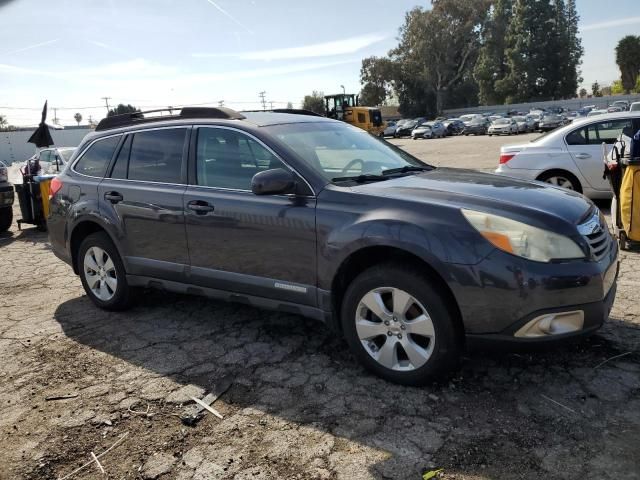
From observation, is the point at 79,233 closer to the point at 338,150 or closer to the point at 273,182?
the point at 273,182

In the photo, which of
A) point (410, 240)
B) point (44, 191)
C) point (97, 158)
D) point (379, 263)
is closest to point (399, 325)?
point (379, 263)

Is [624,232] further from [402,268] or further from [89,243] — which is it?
[89,243]

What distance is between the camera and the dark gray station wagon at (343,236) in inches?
114

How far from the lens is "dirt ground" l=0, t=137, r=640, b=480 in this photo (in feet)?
8.56

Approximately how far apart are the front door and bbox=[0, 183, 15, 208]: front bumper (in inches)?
291

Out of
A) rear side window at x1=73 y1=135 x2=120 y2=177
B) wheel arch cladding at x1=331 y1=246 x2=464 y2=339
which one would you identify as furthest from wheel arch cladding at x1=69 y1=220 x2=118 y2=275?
wheel arch cladding at x1=331 y1=246 x2=464 y2=339

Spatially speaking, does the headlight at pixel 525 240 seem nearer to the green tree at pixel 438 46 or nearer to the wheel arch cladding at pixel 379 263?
the wheel arch cladding at pixel 379 263

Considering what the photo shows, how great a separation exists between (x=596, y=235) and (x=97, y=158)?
4218 millimetres

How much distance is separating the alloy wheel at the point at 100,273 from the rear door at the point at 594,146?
6675 millimetres

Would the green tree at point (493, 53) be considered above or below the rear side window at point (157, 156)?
above

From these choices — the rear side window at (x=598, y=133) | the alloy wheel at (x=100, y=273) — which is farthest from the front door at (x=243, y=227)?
the rear side window at (x=598, y=133)

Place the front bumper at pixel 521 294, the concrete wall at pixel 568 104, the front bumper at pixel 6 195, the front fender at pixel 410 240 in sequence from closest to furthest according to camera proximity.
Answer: the front bumper at pixel 521 294, the front fender at pixel 410 240, the front bumper at pixel 6 195, the concrete wall at pixel 568 104

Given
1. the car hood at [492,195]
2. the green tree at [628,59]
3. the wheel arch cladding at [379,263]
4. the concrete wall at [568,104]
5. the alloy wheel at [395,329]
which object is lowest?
the alloy wheel at [395,329]

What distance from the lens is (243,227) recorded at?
377 cm
